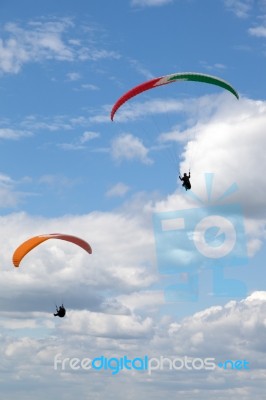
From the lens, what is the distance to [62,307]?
64.8 metres

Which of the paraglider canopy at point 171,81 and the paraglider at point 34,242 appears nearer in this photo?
the paraglider canopy at point 171,81

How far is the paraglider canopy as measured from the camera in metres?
54.2

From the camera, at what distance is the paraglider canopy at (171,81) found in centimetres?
Answer: 5423

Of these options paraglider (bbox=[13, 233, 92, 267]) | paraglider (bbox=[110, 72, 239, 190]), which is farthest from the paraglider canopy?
paraglider (bbox=[13, 233, 92, 267])

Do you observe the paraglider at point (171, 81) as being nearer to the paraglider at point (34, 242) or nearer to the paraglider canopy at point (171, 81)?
the paraglider canopy at point (171, 81)

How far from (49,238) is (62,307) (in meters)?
6.96

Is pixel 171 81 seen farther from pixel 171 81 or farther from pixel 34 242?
pixel 34 242

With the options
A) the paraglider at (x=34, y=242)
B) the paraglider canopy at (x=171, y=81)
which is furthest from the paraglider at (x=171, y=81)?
the paraglider at (x=34, y=242)

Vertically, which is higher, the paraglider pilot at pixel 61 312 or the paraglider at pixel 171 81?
the paraglider at pixel 171 81

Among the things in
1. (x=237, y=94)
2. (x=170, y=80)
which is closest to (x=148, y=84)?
(x=170, y=80)

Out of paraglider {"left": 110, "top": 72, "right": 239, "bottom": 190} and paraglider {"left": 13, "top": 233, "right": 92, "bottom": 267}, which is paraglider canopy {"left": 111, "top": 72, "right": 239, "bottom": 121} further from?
paraglider {"left": 13, "top": 233, "right": 92, "bottom": 267}

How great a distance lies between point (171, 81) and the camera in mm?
55406

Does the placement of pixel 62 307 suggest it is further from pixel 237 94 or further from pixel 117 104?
pixel 237 94

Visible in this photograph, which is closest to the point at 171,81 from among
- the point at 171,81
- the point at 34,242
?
the point at 171,81
